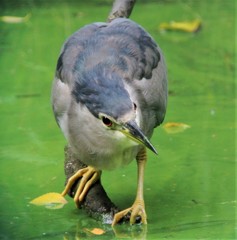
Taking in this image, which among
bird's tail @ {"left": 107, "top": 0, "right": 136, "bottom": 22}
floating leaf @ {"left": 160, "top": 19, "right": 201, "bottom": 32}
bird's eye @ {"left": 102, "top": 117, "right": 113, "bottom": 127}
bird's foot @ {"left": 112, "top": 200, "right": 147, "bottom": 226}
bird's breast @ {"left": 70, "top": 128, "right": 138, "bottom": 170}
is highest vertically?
bird's eye @ {"left": 102, "top": 117, "right": 113, "bottom": 127}

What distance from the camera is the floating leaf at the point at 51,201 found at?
4.19m

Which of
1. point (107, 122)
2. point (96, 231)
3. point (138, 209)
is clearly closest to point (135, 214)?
point (138, 209)

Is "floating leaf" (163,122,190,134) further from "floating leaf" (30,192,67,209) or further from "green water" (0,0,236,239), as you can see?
"floating leaf" (30,192,67,209)

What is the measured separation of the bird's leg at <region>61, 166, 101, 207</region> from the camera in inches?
161

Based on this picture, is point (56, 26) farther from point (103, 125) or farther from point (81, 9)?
point (103, 125)

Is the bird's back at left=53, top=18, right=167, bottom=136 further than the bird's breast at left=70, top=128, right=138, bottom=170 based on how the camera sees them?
Yes

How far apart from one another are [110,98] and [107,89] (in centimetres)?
7

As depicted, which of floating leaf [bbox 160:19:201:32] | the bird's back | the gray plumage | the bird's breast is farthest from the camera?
floating leaf [bbox 160:19:201:32]

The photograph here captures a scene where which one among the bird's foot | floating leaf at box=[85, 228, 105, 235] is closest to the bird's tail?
the bird's foot

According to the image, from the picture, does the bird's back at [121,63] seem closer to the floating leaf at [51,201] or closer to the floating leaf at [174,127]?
the floating leaf at [51,201]

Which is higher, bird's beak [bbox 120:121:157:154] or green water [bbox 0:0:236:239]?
bird's beak [bbox 120:121:157:154]

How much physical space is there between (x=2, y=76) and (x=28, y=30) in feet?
3.28

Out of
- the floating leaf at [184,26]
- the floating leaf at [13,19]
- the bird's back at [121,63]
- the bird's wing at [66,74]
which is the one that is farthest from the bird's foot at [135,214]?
the floating leaf at [13,19]

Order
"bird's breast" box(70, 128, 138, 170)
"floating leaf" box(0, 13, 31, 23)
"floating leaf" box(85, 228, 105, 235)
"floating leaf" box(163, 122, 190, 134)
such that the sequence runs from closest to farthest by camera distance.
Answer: "bird's breast" box(70, 128, 138, 170)
"floating leaf" box(85, 228, 105, 235)
"floating leaf" box(163, 122, 190, 134)
"floating leaf" box(0, 13, 31, 23)
